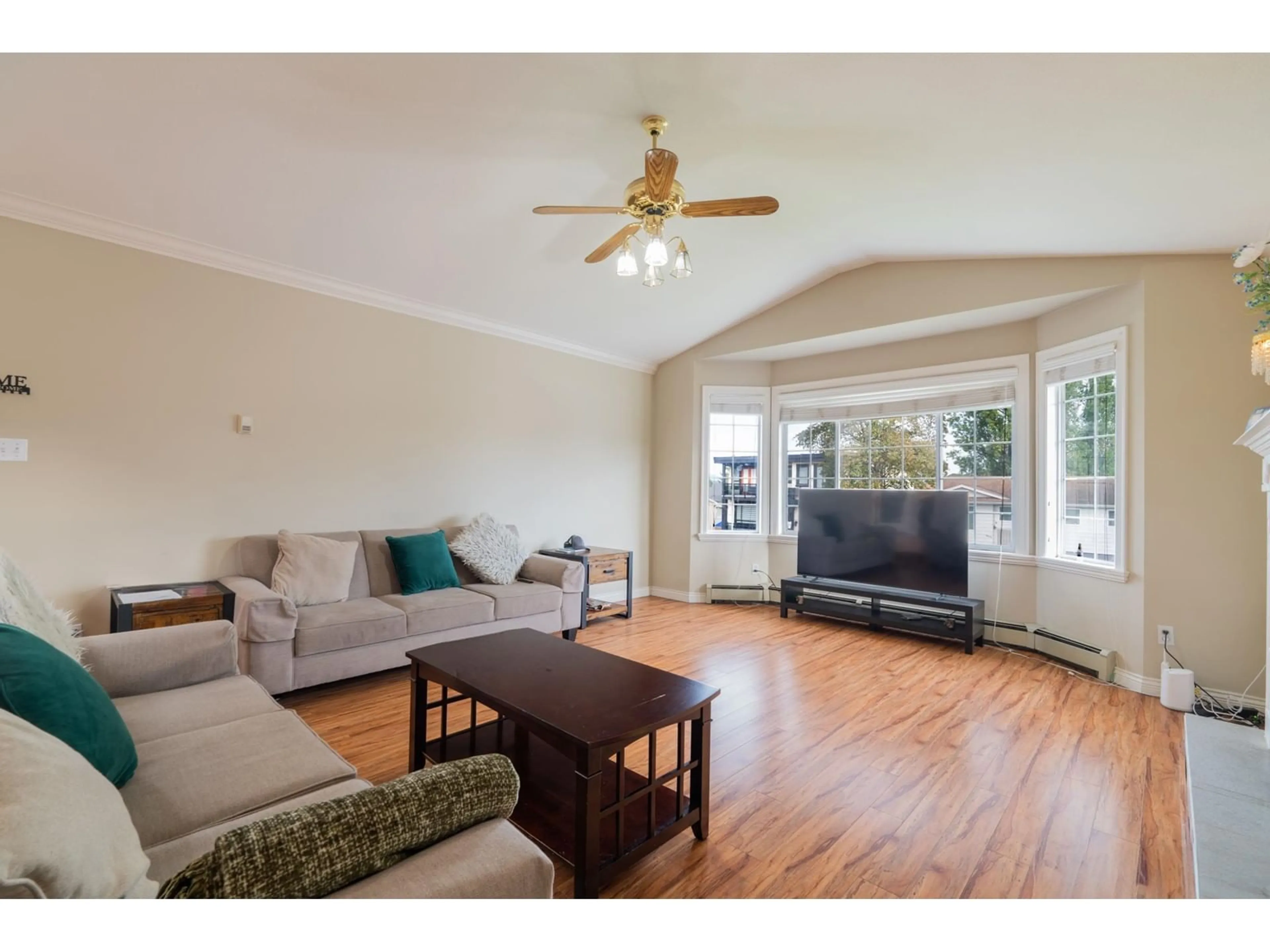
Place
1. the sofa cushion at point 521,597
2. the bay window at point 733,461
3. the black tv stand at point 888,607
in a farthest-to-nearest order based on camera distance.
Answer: the bay window at point 733,461 → the black tv stand at point 888,607 → the sofa cushion at point 521,597

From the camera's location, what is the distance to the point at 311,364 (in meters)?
3.81

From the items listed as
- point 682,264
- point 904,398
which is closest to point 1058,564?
point 904,398

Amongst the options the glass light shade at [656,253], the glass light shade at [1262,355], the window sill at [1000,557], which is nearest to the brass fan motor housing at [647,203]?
the glass light shade at [656,253]

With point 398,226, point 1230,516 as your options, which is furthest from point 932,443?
point 398,226

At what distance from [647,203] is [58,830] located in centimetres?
255

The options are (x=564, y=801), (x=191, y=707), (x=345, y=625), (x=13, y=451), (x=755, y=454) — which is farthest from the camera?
(x=755, y=454)

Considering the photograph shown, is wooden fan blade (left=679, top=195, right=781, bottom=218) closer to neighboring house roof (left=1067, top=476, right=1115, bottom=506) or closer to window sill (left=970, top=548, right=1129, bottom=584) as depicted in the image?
neighboring house roof (left=1067, top=476, right=1115, bottom=506)

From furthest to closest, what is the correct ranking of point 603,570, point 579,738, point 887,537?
point 603,570, point 887,537, point 579,738

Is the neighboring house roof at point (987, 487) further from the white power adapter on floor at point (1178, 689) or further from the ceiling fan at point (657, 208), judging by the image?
the ceiling fan at point (657, 208)

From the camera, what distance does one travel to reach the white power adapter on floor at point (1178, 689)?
3129 mm

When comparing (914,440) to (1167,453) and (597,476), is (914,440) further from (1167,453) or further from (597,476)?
(597,476)

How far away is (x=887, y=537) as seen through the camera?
476cm

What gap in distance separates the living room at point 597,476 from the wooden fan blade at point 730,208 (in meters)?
0.02

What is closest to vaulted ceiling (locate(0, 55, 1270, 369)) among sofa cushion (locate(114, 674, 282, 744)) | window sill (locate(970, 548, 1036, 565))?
window sill (locate(970, 548, 1036, 565))
